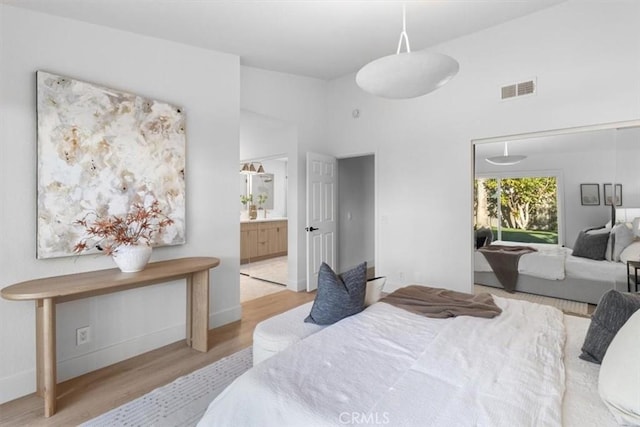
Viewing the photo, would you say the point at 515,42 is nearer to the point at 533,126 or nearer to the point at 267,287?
the point at 533,126

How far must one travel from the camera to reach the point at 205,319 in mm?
2771

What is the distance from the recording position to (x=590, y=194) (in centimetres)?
315

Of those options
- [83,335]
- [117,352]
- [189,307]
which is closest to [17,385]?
[83,335]

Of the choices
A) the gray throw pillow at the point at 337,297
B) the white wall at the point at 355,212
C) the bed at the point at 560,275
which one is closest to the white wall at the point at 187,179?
the gray throw pillow at the point at 337,297

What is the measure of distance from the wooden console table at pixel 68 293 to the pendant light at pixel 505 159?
3.18m

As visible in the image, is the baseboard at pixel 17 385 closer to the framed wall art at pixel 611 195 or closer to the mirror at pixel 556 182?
the mirror at pixel 556 182

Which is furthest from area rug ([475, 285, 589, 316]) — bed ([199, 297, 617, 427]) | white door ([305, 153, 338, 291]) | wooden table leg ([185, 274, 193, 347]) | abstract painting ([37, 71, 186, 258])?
abstract painting ([37, 71, 186, 258])

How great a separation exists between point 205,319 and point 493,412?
2320 mm

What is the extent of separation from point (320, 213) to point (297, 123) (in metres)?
1.33

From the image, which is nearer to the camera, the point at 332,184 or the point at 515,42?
the point at 515,42

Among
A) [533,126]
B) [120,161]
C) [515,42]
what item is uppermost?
[515,42]

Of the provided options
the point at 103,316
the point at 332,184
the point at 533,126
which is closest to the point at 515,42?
the point at 533,126

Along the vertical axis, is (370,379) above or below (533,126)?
below

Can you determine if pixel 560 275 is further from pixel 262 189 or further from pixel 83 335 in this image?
pixel 262 189
